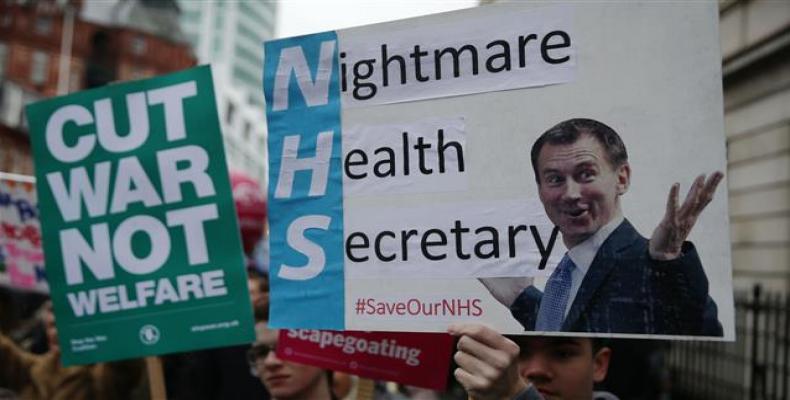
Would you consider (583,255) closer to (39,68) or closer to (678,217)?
(678,217)

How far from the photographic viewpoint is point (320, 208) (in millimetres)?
2645

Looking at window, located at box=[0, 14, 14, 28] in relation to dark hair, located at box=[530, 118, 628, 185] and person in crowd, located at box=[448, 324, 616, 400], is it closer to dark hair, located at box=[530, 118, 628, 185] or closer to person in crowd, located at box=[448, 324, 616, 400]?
person in crowd, located at box=[448, 324, 616, 400]

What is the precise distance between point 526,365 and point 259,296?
174 centimetres

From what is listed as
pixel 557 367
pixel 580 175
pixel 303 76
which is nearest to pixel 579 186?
pixel 580 175

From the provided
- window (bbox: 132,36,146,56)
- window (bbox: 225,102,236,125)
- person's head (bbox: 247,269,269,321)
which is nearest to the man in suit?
person's head (bbox: 247,269,269,321)

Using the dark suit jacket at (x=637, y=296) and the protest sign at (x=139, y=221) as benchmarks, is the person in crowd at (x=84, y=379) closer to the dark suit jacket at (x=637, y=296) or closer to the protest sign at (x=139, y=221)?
the protest sign at (x=139, y=221)

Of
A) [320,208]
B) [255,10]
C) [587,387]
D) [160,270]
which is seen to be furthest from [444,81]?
[255,10]

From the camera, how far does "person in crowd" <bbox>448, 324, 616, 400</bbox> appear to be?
2152mm

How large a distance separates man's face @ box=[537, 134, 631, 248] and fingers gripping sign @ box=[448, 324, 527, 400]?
0.31 meters

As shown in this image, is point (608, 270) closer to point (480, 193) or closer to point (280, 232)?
point (480, 193)

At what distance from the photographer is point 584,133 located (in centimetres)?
226

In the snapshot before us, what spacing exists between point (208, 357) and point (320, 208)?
8.05ft

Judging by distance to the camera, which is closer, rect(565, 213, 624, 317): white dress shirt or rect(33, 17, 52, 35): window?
rect(565, 213, 624, 317): white dress shirt

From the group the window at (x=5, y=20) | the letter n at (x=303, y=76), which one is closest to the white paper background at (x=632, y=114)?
the letter n at (x=303, y=76)
